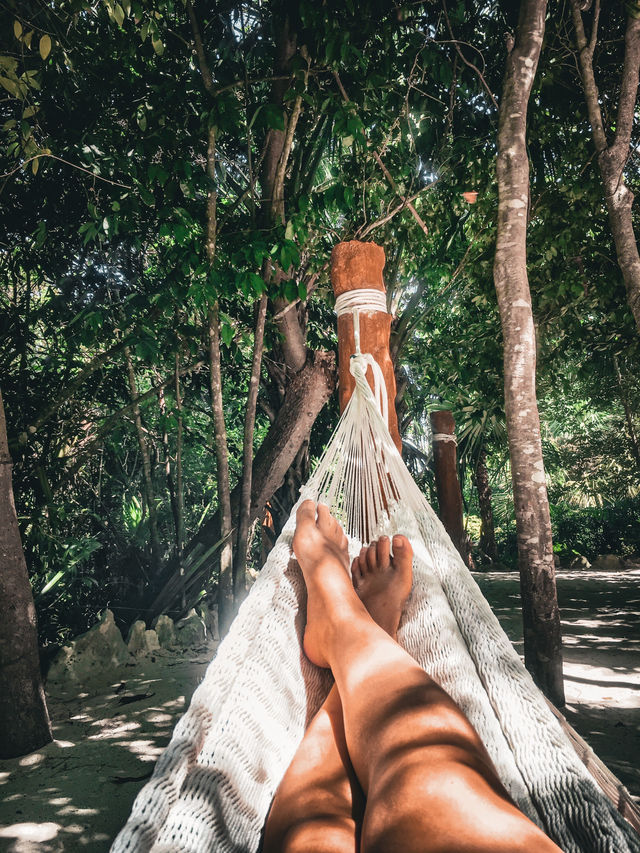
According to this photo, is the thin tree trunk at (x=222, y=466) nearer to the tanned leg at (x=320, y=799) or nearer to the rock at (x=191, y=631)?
the rock at (x=191, y=631)

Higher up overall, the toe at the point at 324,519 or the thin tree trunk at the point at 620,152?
the thin tree trunk at the point at 620,152

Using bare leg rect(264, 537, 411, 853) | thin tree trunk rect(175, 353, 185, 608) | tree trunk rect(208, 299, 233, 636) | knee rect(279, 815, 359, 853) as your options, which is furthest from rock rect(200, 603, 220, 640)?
knee rect(279, 815, 359, 853)

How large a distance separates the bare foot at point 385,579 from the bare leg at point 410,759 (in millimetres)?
184

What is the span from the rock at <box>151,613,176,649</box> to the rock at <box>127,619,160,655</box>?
0.16 feet

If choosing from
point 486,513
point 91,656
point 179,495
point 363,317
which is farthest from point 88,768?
point 486,513

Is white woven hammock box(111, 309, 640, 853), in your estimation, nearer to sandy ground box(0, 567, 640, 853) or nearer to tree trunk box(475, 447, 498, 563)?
sandy ground box(0, 567, 640, 853)

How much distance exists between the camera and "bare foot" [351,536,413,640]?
1.19 m

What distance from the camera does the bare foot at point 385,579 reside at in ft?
3.89

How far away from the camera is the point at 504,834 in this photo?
1.65ft

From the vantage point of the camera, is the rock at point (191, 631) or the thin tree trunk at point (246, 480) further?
the rock at point (191, 631)

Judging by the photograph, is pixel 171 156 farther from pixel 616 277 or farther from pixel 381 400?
pixel 616 277

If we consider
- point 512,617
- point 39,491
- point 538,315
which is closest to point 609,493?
point 512,617

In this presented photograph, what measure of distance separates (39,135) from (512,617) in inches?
163

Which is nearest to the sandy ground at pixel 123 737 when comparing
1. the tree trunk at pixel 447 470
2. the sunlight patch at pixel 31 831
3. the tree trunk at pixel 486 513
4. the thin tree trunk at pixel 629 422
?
the sunlight patch at pixel 31 831
